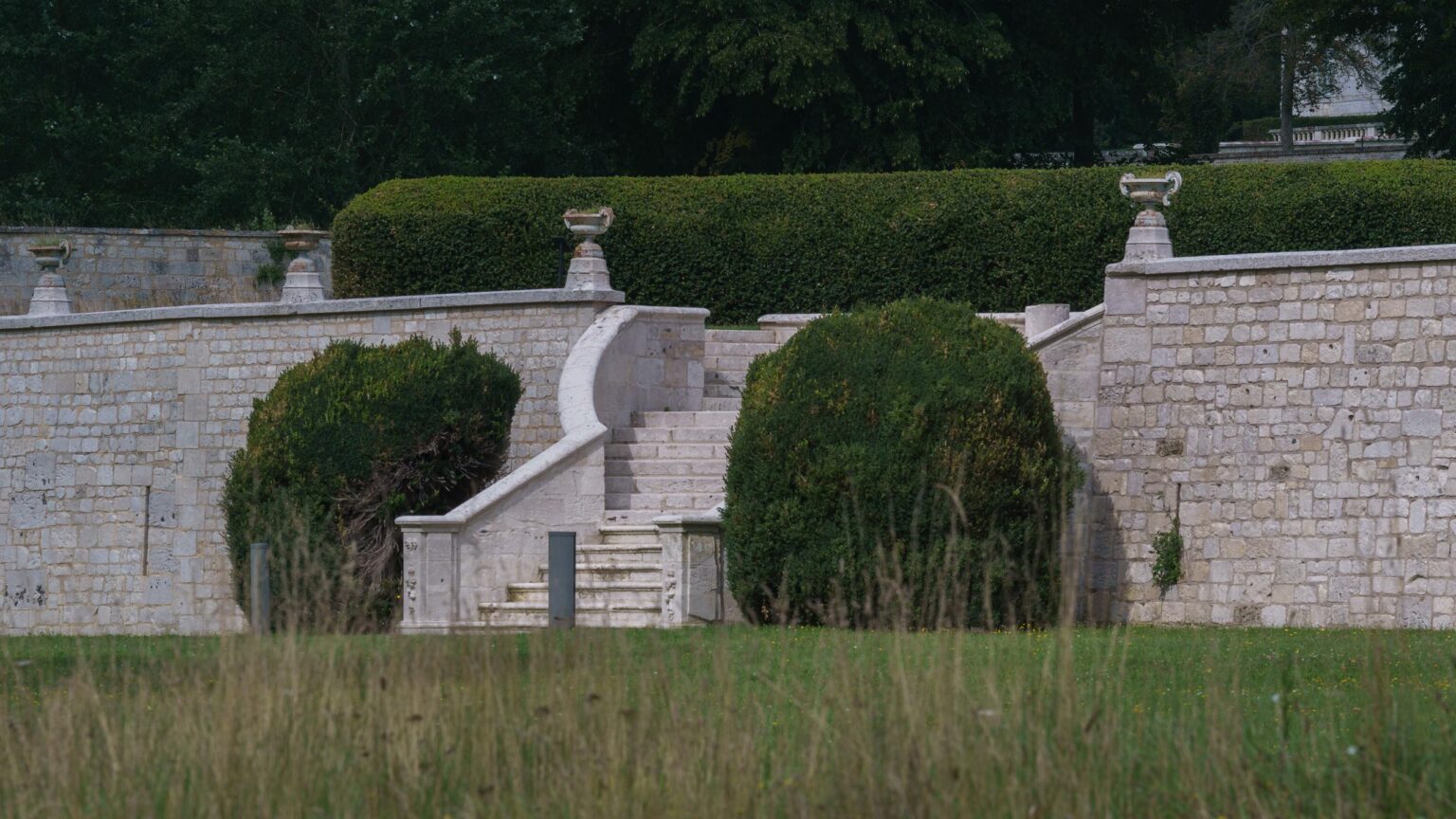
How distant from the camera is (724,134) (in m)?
27.1

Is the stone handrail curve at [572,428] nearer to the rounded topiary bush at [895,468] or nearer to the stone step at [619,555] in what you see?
the stone step at [619,555]

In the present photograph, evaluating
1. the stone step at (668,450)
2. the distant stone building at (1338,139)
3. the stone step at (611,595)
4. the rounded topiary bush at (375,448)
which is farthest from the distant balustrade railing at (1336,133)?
the stone step at (611,595)

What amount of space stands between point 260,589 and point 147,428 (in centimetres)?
932

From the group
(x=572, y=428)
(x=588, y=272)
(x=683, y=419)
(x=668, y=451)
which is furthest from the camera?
(x=588, y=272)

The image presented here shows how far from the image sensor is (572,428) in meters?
16.9

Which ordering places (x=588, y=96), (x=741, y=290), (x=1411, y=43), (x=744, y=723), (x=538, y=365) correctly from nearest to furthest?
1. (x=744, y=723)
2. (x=538, y=365)
3. (x=741, y=290)
4. (x=1411, y=43)
5. (x=588, y=96)

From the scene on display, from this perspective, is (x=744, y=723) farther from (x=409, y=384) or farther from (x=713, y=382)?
(x=713, y=382)

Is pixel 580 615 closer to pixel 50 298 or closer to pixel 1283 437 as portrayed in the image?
pixel 1283 437

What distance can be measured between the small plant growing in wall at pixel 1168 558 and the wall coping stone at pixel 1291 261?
1.87 m

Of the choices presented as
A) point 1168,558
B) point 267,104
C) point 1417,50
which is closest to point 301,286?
point 1168,558

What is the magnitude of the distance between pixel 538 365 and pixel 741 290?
14.0 feet

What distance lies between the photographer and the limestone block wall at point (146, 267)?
24281 millimetres

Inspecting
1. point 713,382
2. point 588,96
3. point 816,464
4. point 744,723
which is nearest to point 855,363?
point 816,464

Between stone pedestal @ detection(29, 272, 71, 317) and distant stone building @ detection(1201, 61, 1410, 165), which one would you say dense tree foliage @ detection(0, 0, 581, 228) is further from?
distant stone building @ detection(1201, 61, 1410, 165)
